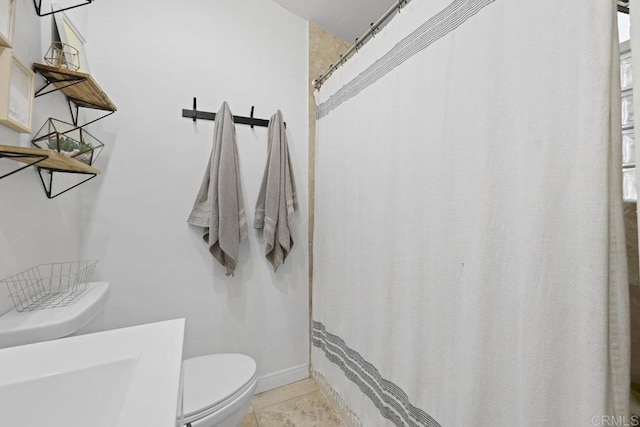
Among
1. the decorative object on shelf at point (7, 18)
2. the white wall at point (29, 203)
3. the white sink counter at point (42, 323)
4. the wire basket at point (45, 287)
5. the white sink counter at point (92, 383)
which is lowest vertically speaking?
the white sink counter at point (92, 383)

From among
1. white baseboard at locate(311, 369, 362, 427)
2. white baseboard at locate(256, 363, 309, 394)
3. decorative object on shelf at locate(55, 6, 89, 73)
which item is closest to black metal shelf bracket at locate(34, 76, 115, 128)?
decorative object on shelf at locate(55, 6, 89, 73)

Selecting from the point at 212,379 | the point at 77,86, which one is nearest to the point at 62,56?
the point at 77,86

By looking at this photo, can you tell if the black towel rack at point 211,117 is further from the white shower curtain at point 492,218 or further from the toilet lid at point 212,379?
the toilet lid at point 212,379

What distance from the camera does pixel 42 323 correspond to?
713 mm

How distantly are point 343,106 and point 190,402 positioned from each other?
1.48 meters

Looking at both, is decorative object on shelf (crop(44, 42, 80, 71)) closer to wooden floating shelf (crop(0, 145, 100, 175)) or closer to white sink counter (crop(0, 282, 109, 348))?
wooden floating shelf (crop(0, 145, 100, 175))

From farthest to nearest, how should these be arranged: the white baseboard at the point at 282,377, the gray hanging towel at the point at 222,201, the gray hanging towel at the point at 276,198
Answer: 1. the white baseboard at the point at 282,377
2. the gray hanging towel at the point at 276,198
3. the gray hanging towel at the point at 222,201

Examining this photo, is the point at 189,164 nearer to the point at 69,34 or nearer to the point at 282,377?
the point at 69,34

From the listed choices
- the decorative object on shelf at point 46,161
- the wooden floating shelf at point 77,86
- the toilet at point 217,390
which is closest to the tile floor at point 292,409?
the toilet at point 217,390

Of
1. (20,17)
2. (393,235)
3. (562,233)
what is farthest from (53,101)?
(562,233)

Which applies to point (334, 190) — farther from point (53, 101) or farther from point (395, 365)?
point (53, 101)

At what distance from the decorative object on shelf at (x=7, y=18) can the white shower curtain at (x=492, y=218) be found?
1.17 m

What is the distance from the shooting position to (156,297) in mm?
1399

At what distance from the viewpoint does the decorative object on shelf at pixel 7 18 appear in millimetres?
690
